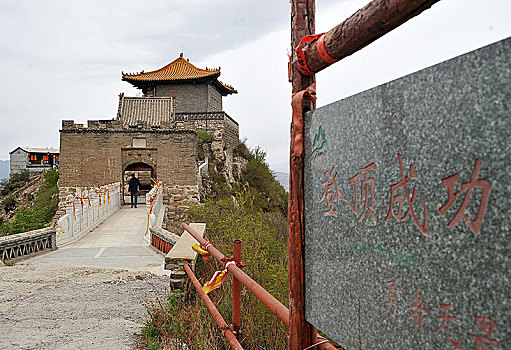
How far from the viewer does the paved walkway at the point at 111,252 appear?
8180 mm

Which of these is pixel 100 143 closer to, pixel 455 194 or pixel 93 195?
pixel 93 195

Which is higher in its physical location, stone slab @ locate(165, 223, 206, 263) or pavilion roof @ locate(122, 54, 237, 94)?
pavilion roof @ locate(122, 54, 237, 94)

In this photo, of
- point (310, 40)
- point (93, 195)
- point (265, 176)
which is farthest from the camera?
point (265, 176)

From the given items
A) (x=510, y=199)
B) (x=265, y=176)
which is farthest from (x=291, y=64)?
(x=265, y=176)

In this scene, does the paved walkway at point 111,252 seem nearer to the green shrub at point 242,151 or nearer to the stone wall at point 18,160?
the green shrub at point 242,151

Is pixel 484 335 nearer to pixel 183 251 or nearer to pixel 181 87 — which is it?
pixel 183 251

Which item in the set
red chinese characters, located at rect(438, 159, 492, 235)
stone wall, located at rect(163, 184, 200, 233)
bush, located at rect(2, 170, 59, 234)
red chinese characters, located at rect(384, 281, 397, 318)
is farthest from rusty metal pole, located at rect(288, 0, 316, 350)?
stone wall, located at rect(163, 184, 200, 233)

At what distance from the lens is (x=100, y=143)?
1930cm

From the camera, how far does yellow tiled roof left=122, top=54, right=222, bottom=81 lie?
2653 cm

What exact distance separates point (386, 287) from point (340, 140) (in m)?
0.49

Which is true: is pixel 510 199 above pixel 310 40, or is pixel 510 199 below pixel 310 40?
below

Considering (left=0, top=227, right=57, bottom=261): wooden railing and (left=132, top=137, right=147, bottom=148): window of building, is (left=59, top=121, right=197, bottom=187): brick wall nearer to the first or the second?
(left=132, top=137, right=147, bottom=148): window of building

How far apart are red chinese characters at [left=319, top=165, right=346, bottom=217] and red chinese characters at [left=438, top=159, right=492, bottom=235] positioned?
459 mm

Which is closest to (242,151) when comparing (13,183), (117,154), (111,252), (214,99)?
(214,99)
